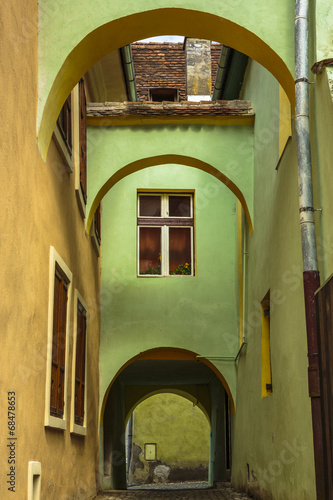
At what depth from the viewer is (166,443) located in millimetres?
27250

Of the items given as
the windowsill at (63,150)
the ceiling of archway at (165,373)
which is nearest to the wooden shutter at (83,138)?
the windowsill at (63,150)

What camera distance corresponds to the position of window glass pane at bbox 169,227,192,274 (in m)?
13.9

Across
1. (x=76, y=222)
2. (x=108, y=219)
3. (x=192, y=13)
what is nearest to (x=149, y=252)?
(x=108, y=219)

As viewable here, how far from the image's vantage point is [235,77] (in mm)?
12219

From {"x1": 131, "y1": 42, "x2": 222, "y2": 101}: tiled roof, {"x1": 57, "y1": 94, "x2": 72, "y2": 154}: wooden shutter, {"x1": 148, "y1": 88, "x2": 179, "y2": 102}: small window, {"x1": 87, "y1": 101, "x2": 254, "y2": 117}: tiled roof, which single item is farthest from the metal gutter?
{"x1": 131, "y1": 42, "x2": 222, "y2": 101}: tiled roof

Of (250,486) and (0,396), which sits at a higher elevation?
(0,396)

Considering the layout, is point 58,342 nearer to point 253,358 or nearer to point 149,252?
point 253,358

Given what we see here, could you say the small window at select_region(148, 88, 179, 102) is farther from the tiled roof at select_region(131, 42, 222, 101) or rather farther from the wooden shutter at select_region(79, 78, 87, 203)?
the wooden shutter at select_region(79, 78, 87, 203)

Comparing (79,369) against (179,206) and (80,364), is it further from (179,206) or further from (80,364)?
(179,206)

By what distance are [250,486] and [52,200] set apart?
5661 millimetres

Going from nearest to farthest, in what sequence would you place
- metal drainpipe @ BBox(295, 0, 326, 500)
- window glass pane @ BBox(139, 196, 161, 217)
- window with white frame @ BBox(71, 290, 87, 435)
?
metal drainpipe @ BBox(295, 0, 326, 500), window with white frame @ BBox(71, 290, 87, 435), window glass pane @ BBox(139, 196, 161, 217)

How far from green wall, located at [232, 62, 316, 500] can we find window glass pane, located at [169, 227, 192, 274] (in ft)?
8.18

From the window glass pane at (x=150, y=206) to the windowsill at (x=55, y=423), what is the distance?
7.08 meters

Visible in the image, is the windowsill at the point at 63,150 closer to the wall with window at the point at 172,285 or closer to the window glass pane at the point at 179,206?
the wall with window at the point at 172,285
